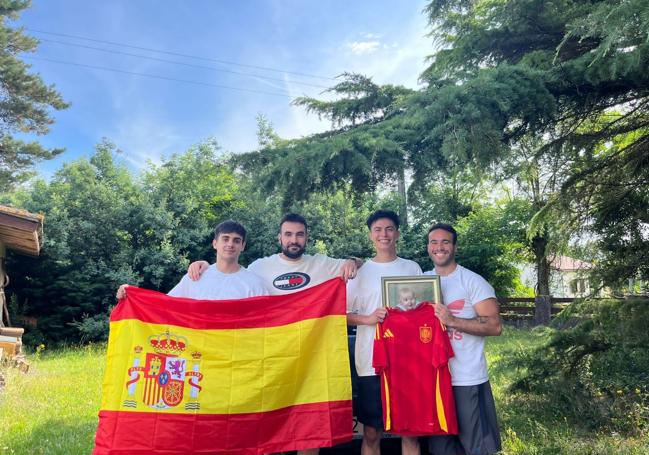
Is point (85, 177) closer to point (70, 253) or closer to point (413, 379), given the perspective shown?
point (70, 253)

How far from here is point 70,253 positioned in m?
13.8

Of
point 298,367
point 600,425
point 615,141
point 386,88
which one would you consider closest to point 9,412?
point 298,367

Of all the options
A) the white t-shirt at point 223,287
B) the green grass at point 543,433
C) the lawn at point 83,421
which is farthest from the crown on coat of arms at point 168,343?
the green grass at point 543,433

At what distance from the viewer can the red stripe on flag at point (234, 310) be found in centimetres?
387

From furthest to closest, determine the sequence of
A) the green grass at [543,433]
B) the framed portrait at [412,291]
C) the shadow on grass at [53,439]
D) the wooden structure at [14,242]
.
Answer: the wooden structure at [14,242]
the shadow on grass at [53,439]
the green grass at [543,433]
the framed portrait at [412,291]

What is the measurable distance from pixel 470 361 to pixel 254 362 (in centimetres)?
169

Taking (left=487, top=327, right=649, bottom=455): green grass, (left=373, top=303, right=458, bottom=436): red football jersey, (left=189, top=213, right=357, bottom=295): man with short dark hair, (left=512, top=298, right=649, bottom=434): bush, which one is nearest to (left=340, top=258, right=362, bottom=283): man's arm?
(left=189, top=213, right=357, bottom=295): man with short dark hair

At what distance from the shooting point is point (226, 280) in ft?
13.3

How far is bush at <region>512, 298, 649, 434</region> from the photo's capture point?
17.3ft

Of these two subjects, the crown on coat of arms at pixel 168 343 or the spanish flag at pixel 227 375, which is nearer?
the spanish flag at pixel 227 375

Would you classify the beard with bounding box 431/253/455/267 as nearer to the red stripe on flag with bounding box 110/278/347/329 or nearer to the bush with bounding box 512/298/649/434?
the red stripe on flag with bounding box 110/278/347/329

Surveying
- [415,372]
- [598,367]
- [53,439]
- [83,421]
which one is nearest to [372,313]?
[415,372]

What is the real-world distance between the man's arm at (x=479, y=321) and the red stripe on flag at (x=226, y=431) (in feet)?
3.47

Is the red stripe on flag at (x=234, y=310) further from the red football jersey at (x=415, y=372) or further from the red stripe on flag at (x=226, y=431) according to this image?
the red stripe on flag at (x=226, y=431)
